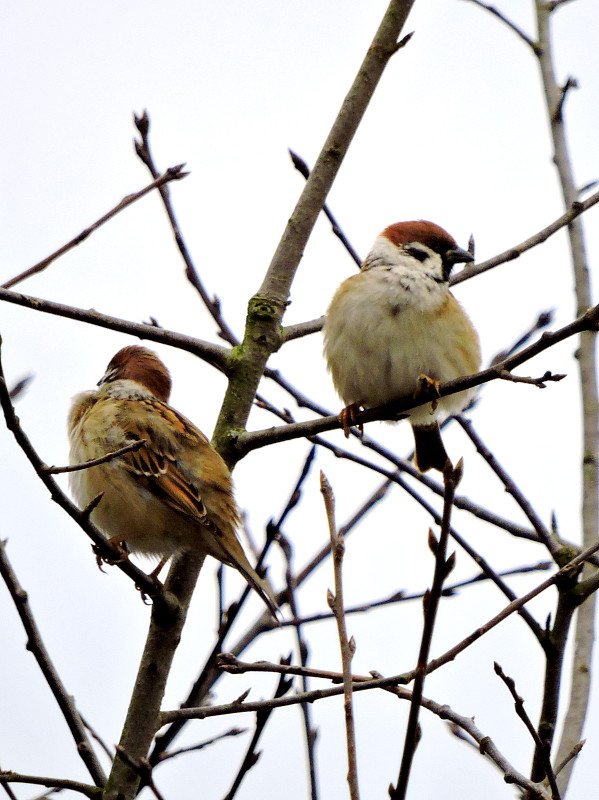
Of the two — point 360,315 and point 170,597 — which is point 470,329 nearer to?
point 360,315

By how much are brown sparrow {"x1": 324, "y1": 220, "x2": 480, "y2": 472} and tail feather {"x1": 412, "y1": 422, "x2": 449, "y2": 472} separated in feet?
0.53

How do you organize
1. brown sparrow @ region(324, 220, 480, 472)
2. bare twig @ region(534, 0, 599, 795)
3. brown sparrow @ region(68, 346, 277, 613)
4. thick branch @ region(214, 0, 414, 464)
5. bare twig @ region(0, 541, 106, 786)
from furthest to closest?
1. brown sparrow @ region(324, 220, 480, 472)
2. brown sparrow @ region(68, 346, 277, 613)
3. thick branch @ region(214, 0, 414, 464)
4. bare twig @ region(534, 0, 599, 795)
5. bare twig @ region(0, 541, 106, 786)

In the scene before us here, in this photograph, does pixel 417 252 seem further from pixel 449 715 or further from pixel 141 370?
pixel 449 715

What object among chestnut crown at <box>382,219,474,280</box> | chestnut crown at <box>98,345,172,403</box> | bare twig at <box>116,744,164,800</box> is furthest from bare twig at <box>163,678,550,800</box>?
chestnut crown at <box>98,345,172,403</box>

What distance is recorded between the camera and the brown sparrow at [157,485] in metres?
3.74

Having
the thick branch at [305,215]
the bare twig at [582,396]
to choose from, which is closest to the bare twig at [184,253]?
the thick branch at [305,215]

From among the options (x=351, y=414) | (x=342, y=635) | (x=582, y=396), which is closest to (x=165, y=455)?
(x=351, y=414)

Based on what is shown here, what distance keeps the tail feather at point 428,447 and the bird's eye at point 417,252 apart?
73 cm

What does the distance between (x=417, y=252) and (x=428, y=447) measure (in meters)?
0.87

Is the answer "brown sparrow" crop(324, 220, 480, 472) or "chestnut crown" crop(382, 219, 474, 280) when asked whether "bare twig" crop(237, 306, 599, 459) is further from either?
"chestnut crown" crop(382, 219, 474, 280)

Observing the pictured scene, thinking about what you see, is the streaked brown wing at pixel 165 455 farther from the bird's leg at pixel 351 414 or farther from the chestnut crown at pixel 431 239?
the chestnut crown at pixel 431 239

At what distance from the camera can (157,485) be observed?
3.87 m

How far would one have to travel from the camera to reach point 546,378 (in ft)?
8.52

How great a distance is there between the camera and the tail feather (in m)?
4.40
